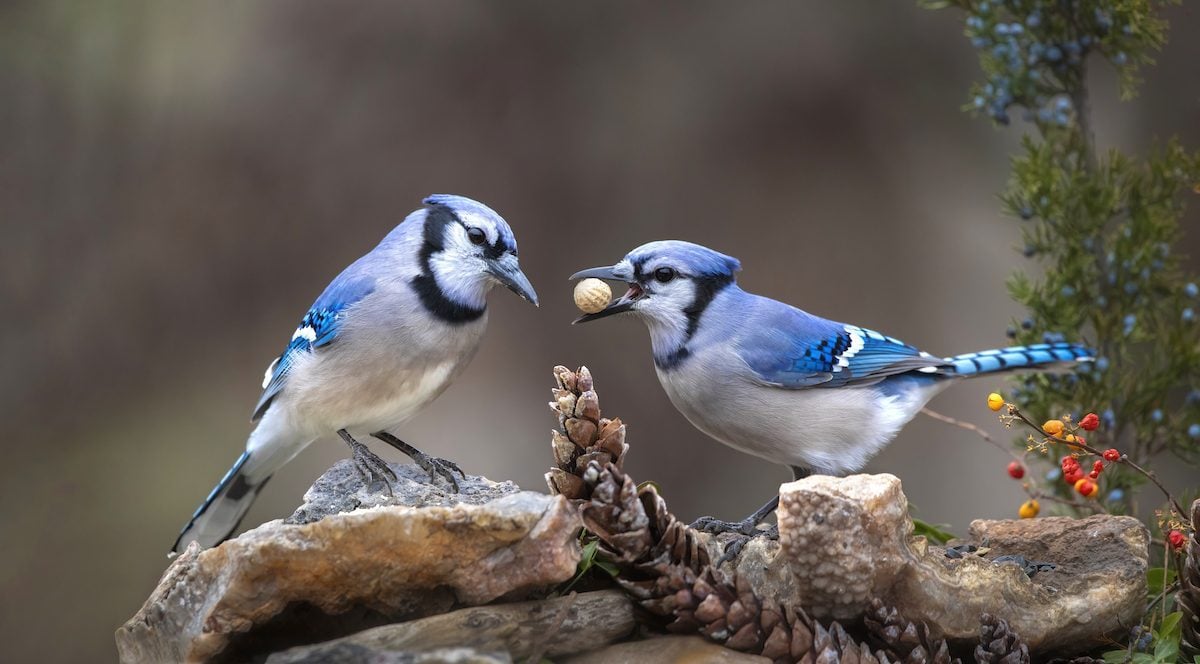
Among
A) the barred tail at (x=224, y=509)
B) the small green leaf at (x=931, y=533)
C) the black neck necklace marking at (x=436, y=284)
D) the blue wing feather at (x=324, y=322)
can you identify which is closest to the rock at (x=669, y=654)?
the small green leaf at (x=931, y=533)

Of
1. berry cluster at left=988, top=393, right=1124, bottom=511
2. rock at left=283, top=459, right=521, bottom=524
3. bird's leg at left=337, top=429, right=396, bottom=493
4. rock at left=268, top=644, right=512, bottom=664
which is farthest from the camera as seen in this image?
bird's leg at left=337, top=429, right=396, bottom=493

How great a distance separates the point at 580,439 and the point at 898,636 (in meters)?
0.49

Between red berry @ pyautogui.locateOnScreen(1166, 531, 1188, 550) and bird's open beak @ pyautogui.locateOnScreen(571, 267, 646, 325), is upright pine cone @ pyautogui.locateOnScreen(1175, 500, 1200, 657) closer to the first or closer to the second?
red berry @ pyautogui.locateOnScreen(1166, 531, 1188, 550)

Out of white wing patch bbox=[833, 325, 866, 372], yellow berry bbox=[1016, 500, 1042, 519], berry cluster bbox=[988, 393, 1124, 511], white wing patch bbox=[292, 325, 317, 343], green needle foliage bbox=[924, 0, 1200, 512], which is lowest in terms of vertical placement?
white wing patch bbox=[292, 325, 317, 343]

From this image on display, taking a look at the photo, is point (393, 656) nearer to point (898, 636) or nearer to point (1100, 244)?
point (898, 636)

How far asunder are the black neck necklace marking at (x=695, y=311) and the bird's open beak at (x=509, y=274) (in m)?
0.30

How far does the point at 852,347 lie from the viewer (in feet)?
7.64

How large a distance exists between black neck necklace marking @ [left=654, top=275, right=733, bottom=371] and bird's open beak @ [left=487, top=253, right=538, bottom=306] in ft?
0.99

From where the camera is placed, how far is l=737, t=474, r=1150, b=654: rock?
1.52 m

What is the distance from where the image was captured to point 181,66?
368 cm

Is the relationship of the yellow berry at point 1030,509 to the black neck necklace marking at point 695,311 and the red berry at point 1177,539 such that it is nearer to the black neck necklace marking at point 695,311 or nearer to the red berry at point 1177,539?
the red berry at point 1177,539

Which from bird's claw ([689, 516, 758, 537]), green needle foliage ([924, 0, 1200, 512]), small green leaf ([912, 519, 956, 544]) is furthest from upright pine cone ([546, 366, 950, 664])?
green needle foliage ([924, 0, 1200, 512])

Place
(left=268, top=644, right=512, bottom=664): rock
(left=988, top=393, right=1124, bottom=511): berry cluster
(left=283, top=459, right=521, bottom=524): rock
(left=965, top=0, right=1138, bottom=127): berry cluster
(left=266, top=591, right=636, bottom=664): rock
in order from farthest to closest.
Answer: (left=965, top=0, right=1138, bottom=127): berry cluster
(left=283, top=459, right=521, bottom=524): rock
(left=988, top=393, right=1124, bottom=511): berry cluster
(left=266, top=591, right=636, bottom=664): rock
(left=268, top=644, right=512, bottom=664): rock

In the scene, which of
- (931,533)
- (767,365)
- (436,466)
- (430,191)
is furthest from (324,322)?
(430,191)
